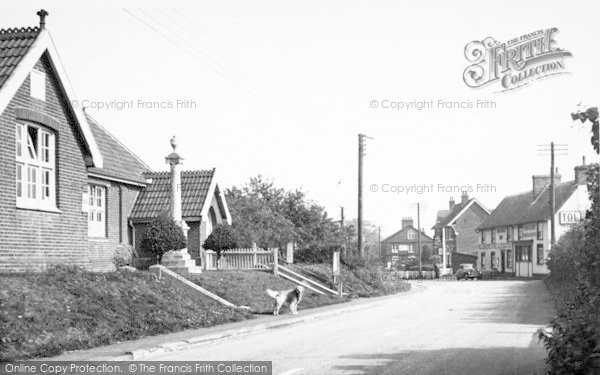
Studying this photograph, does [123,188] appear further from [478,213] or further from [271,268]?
[478,213]

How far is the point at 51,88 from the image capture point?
17.4 meters

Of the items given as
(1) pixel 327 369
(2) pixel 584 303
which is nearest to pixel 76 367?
(1) pixel 327 369

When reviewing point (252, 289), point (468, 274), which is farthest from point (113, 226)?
point (468, 274)

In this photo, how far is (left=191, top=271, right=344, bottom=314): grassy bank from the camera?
22578 mm

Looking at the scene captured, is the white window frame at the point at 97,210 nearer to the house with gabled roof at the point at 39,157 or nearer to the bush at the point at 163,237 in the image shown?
the bush at the point at 163,237

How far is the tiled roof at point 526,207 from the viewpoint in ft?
225

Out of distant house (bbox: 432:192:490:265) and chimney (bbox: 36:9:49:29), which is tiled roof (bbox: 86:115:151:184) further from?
distant house (bbox: 432:192:490:265)

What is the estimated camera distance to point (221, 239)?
3109 centimetres

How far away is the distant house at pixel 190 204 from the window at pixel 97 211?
2934 millimetres

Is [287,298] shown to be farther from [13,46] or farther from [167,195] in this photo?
[167,195]

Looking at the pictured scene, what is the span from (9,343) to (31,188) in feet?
19.4

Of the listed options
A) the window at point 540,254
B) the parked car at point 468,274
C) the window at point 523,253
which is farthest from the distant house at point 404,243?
the window at point 540,254

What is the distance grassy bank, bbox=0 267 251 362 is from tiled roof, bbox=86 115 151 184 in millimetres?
10044

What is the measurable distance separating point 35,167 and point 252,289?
1005 centimetres
